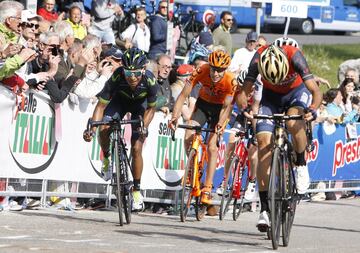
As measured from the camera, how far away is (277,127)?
12.2 metres

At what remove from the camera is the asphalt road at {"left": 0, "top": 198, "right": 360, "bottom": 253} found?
11.5 metres

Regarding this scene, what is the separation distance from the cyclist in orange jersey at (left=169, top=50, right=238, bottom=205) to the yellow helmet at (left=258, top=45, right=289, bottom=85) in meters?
3.31

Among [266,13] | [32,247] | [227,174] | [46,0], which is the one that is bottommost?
[32,247]

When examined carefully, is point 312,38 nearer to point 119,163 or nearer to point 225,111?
point 225,111

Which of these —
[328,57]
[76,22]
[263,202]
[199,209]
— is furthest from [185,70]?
[328,57]

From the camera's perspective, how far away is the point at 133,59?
1394 cm

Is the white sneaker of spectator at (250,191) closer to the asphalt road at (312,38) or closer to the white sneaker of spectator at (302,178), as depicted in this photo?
the white sneaker of spectator at (302,178)

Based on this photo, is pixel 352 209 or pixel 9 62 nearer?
pixel 9 62

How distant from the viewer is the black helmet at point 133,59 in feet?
45.7

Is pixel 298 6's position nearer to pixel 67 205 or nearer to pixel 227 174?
pixel 227 174

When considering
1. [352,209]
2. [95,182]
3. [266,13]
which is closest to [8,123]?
[95,182]

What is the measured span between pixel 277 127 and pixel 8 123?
366cm

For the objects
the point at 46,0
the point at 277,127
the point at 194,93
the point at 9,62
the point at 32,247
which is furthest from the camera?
the point at 46,0

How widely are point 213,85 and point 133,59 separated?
7.21ft
